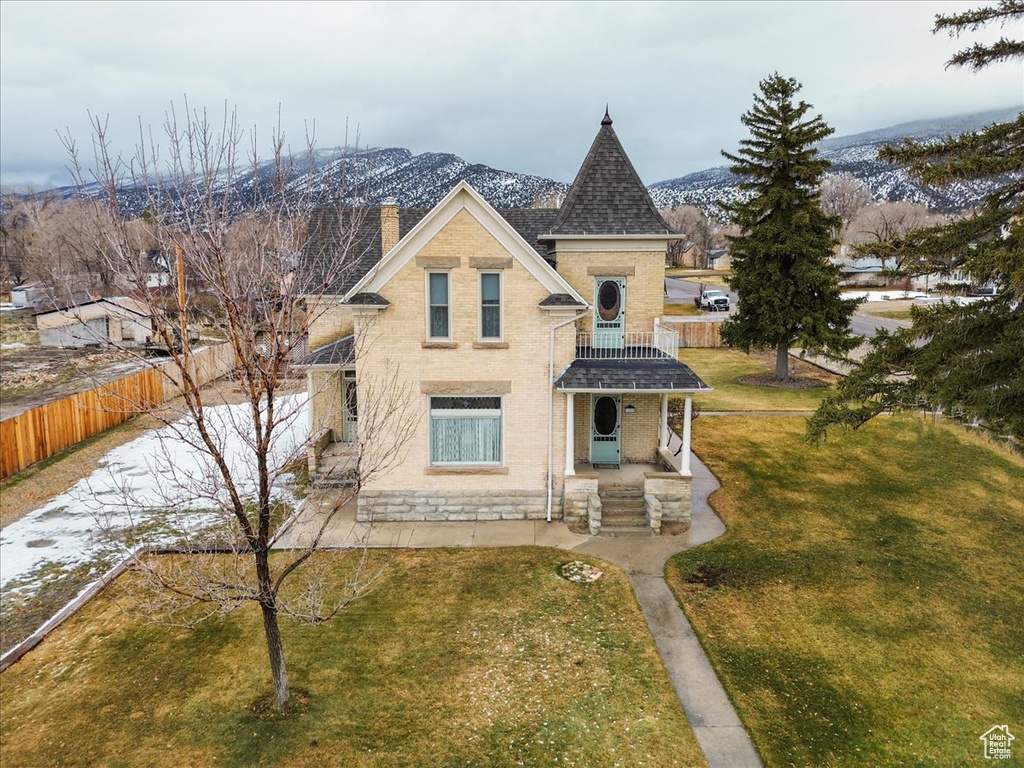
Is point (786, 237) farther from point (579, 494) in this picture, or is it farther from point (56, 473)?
point (56, 473)

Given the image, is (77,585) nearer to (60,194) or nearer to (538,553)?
(538,553)

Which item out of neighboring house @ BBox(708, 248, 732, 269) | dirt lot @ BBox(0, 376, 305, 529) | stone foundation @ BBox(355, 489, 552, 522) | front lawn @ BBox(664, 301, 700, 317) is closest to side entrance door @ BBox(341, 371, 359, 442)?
dirt lot @ BBox(0, 376, 305, 529)

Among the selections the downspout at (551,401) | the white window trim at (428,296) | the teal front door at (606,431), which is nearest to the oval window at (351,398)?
the white window trim at (428,296)

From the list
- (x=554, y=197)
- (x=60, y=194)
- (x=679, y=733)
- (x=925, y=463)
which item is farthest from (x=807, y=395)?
(x=60, y=194)

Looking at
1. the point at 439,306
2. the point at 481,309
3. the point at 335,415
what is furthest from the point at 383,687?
the point at 335,415

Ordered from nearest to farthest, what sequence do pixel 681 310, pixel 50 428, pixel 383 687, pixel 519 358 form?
pixel 383 687 → pixel 519 358 → pixel 50 428 → pixel 681 310

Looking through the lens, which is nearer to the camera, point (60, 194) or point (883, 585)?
point (883, 585)

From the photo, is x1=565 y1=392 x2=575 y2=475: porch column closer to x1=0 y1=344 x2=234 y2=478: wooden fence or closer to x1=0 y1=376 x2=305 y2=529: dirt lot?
x1=0 y1=376 x2=305 y2=529: dirt lot
